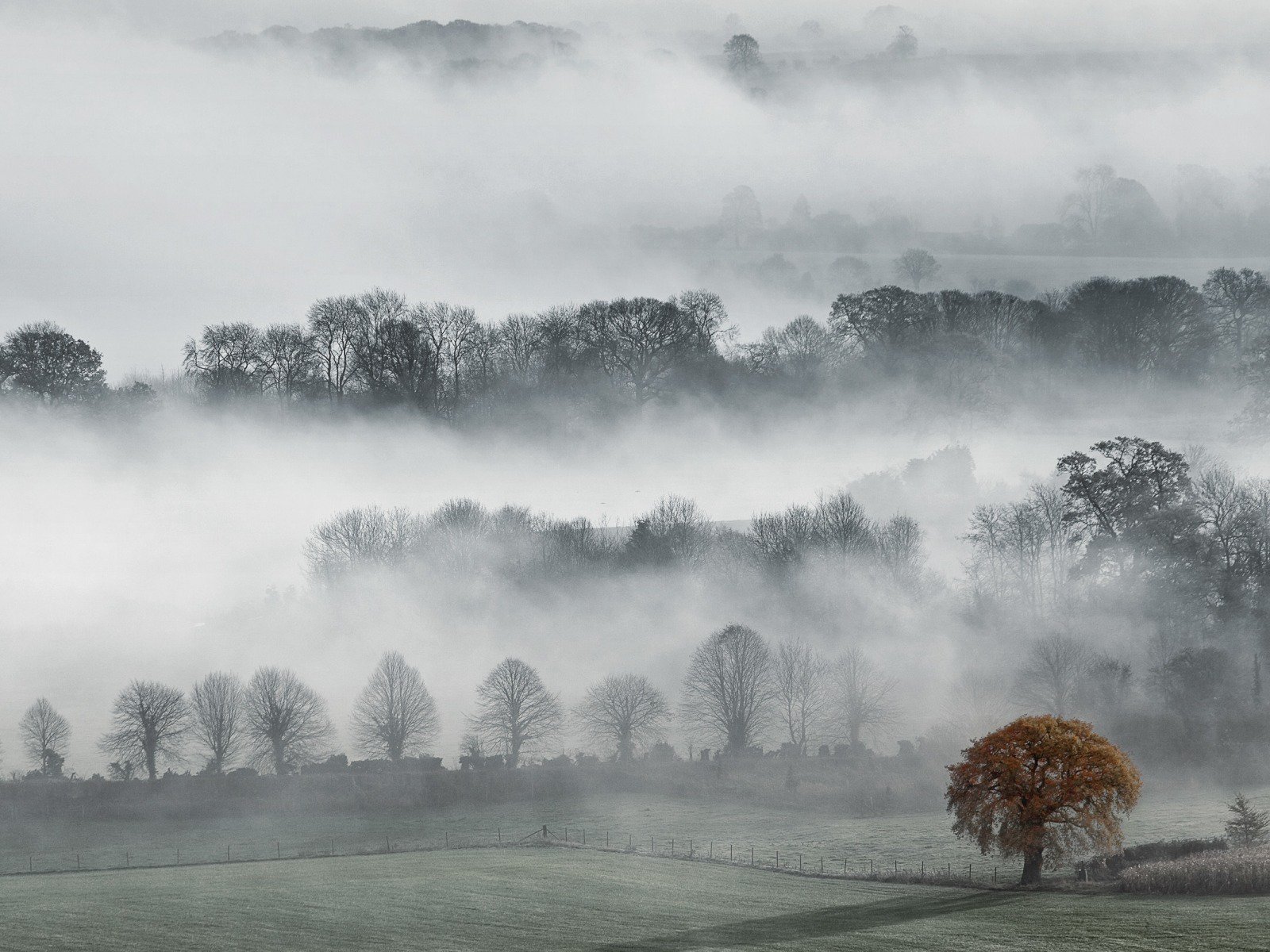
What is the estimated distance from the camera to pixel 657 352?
104m

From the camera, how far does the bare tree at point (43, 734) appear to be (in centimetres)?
7812

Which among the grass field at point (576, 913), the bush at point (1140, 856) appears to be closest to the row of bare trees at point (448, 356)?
the grass field at point (576, 913)

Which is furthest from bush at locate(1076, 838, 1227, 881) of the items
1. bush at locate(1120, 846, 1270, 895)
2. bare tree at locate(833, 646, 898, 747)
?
bare tree at locate(833, 646, 898, 747)

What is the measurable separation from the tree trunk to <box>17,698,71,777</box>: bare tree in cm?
4846

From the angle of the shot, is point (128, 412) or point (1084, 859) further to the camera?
point (128, 412)

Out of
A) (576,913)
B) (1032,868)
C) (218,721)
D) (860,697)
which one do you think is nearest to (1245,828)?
(1032,868)

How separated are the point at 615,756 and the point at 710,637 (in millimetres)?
8197

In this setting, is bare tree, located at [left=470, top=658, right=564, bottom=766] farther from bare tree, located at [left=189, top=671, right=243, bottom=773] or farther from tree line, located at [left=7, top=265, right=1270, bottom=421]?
tree line, located at [left=7, top=265, right=1270, bottom=421]

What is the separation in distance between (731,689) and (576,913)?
30.8 m

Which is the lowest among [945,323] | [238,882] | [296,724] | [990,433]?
[238,882]

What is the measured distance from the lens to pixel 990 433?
97062 millimetres

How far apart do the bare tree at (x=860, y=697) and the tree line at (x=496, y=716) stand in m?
0.07

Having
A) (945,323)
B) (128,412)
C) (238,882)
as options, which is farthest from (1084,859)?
(128,412)

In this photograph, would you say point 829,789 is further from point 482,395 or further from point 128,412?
point 128,412
